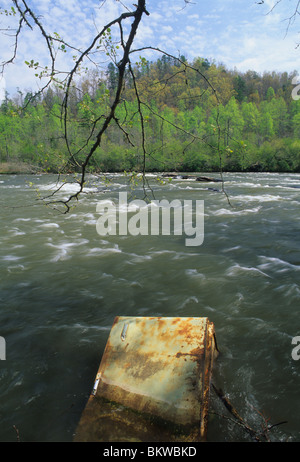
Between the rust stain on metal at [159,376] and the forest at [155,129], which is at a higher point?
the forest at [155,129]

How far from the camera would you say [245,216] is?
11.7 meters

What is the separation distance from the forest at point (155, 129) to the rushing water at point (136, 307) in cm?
79

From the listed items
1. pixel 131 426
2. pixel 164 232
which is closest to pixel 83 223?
pixel 164 232

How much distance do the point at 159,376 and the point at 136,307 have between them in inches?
95.4

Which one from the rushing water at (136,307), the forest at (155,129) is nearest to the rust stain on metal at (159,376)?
the rushing water at (136,307)

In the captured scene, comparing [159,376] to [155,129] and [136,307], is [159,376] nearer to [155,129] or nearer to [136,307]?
[136,307]

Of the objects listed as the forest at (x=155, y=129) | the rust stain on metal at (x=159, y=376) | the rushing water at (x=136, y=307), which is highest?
the forest at (x=155, y=129)

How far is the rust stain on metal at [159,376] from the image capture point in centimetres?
213

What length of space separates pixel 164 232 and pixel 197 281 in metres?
3.91

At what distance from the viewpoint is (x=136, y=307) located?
4.73m

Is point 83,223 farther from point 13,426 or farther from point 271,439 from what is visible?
point 271,439

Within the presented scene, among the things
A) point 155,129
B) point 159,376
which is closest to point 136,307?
point 159,376

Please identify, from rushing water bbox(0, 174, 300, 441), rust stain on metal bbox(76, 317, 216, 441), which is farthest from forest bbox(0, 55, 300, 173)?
rust stain on metal bbox(76, 317, 216, 441)

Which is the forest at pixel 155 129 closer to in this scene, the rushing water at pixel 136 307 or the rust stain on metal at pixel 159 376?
the rushing water at pixel 136 307
